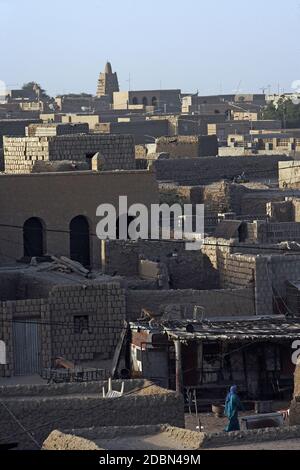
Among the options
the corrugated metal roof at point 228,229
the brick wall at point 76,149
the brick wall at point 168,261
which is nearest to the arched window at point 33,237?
the brick wall at point 168,261

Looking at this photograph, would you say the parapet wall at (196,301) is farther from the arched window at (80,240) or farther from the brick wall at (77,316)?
the arched window at (80,240)

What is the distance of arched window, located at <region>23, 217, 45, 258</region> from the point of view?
1061 inches

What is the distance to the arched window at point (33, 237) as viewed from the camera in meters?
27.0

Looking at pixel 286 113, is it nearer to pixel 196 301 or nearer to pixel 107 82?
pixel 107 82

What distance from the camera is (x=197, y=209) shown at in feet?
104

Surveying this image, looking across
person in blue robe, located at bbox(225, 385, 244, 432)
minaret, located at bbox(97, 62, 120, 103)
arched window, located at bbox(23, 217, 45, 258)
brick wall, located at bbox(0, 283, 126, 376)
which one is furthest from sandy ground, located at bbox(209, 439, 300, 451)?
minaret, located at bbox(97, 62, 120, 103)

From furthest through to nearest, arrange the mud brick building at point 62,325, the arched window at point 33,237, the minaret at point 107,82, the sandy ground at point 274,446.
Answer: the minaret at point 107,82 < the arched window at point 33,237 < the mud brick building at point 62,325 < the sandy ground at point 274,446

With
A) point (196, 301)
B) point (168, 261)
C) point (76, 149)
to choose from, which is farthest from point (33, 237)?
point (196, 301)

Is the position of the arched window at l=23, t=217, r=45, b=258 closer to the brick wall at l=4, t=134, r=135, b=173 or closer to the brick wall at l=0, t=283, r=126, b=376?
the brick wall at l=4, t=134, r=135, b=173

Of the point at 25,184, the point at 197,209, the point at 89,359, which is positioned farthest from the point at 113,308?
the point at 197,209

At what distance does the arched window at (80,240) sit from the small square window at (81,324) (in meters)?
4.67

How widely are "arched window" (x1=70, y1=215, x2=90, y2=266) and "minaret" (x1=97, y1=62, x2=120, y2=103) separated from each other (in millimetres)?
70957
